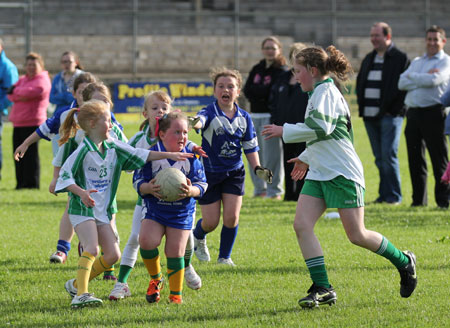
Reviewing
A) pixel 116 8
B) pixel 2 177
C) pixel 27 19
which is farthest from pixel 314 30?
pixel 2 177

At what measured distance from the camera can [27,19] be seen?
86.6ft

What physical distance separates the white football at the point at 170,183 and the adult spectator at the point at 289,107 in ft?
18.2

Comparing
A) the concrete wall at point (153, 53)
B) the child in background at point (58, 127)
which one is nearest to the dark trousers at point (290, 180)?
the child in background at point (58, 127)

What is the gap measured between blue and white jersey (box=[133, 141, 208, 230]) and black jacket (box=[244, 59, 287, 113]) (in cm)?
642

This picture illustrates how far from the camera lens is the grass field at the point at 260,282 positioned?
17.2 feet

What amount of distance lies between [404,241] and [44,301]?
4.12m

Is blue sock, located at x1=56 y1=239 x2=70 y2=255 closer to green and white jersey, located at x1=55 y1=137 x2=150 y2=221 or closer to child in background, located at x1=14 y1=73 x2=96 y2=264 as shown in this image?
child in background, located at x1=14 y1=73 x2=96 y2=264

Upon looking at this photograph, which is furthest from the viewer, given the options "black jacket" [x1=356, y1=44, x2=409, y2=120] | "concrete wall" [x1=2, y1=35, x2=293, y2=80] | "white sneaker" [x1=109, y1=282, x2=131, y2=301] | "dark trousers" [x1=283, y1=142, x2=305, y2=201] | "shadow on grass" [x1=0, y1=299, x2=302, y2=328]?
"concrete wall" [x1=2, y1=35, x2=293, y2=80]

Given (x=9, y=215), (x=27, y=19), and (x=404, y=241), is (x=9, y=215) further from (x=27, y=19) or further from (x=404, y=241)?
(x=27, y=19)

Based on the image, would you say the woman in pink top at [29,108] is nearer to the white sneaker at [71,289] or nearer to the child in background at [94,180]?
the white sneaker at [71,289]

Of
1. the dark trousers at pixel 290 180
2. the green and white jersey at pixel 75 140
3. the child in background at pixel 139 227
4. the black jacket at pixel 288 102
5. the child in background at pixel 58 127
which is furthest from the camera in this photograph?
the dark trousers at pixel 290 180

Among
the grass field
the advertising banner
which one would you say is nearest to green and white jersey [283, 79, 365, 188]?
the grass field

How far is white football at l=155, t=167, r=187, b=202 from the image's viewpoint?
5496mm

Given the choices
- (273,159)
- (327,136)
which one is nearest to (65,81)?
(273,159)
